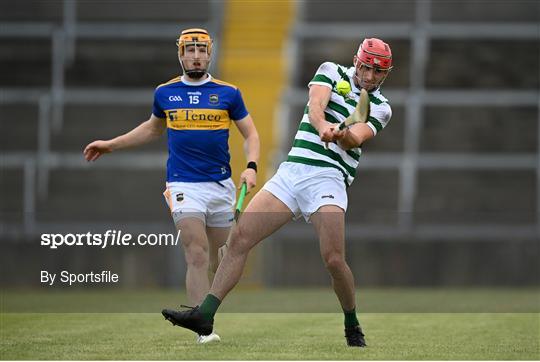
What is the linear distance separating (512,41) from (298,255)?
7.92 metres

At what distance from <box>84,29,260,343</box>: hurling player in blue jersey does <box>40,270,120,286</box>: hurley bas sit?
681 centimetres

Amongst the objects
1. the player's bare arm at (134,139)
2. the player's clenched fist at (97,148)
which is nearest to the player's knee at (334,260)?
the player's bare arm at (134,139)

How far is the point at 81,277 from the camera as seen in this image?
16.6m

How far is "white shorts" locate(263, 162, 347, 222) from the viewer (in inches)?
351

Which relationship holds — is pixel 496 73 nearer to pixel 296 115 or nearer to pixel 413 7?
pixel 413 7

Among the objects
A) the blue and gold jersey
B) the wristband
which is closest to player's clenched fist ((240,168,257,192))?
the wristband

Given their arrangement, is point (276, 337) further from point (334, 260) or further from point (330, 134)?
point (330, 134)

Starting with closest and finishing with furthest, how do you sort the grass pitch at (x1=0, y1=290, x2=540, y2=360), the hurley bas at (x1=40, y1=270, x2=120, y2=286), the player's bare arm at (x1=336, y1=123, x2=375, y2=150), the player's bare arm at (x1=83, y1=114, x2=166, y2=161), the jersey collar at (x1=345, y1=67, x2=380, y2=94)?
the grass pitch at (x1=0, y1=290, x2=540, y2=360) → the player's bare arm at (x1=336, y1=123, x2=375, y2=150) → the jersey collar at (x1=345, y1=67, x2=380, y2=94) → the player's bare arm at (x1=83, y1=114, x2=166, y2=161) → the hurley bas at (x1=40, y1=270, x2=120, y2=286)

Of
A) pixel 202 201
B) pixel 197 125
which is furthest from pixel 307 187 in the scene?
pixel 197 125

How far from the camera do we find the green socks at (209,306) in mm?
8844

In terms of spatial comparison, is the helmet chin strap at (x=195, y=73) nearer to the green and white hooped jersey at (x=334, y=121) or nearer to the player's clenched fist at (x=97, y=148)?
the player's clenched fist at (x=97, y=148)

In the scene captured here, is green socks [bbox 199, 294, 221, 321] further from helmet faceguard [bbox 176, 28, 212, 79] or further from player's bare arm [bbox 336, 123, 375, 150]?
helmet faceguard [bbox 176, 28, 212, 79]

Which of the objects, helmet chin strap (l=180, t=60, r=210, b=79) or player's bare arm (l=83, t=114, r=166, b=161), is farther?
player's bare arm (l=83, t=114, r=166, b=161)

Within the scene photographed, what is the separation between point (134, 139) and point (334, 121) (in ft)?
5.63
